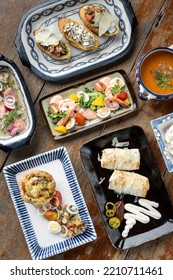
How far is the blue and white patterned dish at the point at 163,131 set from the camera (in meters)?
3.02

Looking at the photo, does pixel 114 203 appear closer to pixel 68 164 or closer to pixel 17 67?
pixel 68 164

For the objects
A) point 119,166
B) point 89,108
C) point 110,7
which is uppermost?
point 110,7

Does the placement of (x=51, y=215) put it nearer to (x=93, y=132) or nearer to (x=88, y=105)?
(x=93, y=132)

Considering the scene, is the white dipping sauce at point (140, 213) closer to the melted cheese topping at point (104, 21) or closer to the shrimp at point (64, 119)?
the shrimp at point (64, 119)

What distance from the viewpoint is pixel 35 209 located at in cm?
313

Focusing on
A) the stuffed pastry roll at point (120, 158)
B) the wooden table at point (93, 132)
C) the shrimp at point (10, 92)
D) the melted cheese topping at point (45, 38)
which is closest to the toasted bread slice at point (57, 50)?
the melted cheese topping at point (45, 38)

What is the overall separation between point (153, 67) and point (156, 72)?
1.2 inches

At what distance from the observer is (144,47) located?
10.7ft

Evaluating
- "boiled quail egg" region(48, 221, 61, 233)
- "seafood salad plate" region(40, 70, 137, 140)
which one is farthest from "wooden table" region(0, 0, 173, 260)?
"boiled quail egg" region(48, 221, 61, 233)

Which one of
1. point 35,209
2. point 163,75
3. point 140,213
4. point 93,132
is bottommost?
point 140,213

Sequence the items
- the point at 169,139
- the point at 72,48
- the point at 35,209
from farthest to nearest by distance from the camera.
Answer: the point at 72,48 < the point at 35,209 < the point at 169,139

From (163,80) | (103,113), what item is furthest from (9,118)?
(163,80)

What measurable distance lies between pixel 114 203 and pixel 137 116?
0.44m
